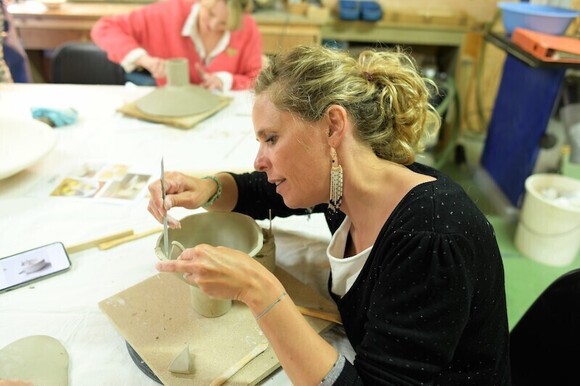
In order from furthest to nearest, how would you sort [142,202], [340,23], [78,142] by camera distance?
[340,23], [78,142], [142,202]

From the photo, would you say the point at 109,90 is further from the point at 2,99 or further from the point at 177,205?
the point at 177,205

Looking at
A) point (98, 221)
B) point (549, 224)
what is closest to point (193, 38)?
point (98, 221)

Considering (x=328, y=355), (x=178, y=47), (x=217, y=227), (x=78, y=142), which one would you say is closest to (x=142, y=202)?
(x=217, y=227)

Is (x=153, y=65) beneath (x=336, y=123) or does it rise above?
beneath

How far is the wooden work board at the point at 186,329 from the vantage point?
783 millimetres

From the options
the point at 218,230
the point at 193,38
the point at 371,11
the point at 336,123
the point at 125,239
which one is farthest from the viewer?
the point at 371,11

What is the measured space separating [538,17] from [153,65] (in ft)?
6.06

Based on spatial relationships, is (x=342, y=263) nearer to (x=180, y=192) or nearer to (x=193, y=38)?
(x=180, y=192)

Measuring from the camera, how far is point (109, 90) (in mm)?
2100

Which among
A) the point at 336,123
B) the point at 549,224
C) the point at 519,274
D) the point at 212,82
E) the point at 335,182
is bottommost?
Answer: the point at 519,274

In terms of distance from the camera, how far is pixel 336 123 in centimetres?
85

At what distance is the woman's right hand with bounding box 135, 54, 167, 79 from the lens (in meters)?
2.07

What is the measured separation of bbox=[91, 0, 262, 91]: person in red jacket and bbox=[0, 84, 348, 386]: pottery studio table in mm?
246

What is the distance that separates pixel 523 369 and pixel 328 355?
561 millimetres
